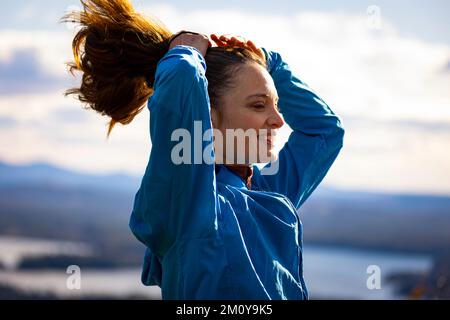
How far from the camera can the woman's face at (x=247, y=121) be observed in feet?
10.5

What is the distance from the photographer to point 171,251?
2.97 metres

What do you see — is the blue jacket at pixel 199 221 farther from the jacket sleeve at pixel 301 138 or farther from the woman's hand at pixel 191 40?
the jacket sleeve at pixel 301 138

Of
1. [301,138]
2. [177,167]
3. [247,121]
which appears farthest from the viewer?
[301,138]

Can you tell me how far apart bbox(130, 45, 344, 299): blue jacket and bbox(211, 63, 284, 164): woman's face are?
0.30 feet

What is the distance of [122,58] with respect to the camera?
132 inches

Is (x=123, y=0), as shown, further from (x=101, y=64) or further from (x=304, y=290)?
(x=304, y=290)

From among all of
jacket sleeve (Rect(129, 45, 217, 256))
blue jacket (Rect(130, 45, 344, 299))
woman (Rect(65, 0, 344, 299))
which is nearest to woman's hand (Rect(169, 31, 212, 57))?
woman (Rect(65, 0, 344, 299))

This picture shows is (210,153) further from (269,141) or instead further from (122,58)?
(122,58)

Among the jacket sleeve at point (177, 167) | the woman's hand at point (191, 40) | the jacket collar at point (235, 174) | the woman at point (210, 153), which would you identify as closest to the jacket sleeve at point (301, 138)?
the woman at point (210, 153)

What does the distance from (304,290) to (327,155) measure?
2.42 ft

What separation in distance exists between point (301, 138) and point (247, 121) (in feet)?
1.83

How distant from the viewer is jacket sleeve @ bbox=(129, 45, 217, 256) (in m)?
2.85

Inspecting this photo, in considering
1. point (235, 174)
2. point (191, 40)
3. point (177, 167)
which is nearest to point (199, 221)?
point (177, 167)

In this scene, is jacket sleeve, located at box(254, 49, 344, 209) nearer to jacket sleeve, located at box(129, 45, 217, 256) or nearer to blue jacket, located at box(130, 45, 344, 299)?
blue jacket, located at box(130, 45, 344, 299)
